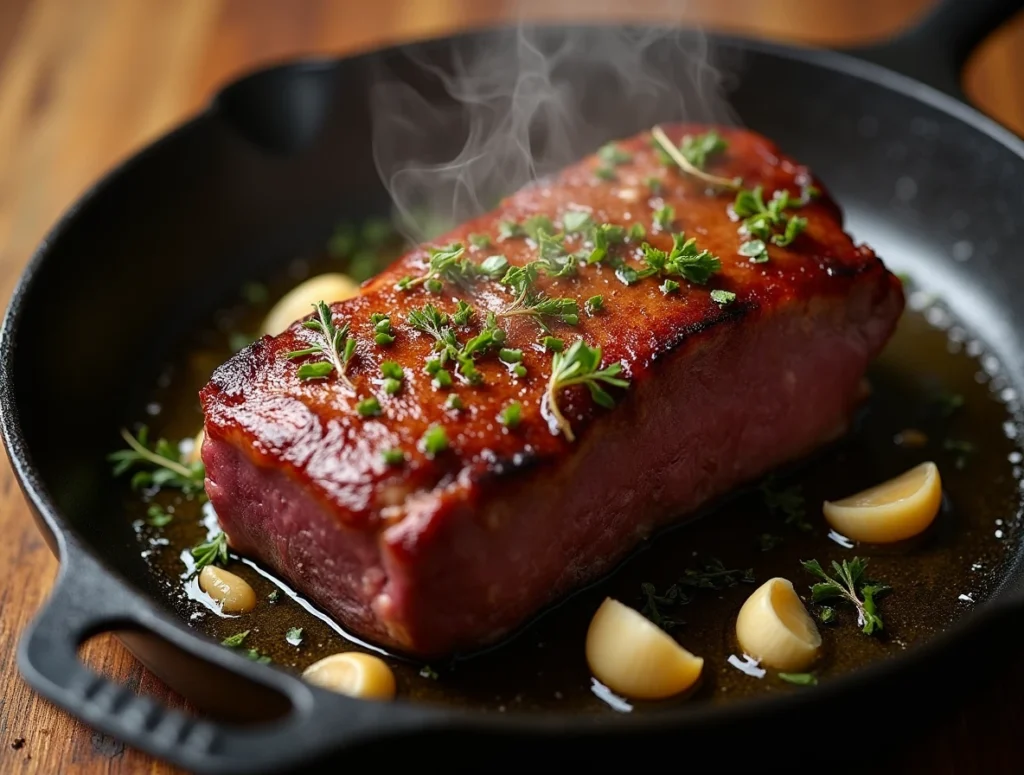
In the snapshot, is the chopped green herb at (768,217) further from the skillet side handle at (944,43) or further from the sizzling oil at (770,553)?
the skillet side handle at (944,43)

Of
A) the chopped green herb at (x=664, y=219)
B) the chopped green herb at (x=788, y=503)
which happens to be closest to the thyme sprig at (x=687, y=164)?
the chopped green herb at (x=664, y=219)

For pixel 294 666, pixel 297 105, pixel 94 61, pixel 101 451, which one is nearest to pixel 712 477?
pixel 294 666

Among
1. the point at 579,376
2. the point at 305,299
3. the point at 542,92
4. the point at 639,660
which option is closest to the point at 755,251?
the point at 579,376

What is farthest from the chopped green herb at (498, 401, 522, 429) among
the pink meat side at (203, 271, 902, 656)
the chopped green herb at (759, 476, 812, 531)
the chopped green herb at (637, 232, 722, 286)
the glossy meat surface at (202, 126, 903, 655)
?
the chopped green herb at (759, 476, 812, 531)

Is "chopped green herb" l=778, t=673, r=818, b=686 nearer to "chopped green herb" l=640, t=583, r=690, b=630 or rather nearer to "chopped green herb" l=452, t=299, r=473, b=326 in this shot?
"chopped green herb" l=640, t=583, r=690, b=630

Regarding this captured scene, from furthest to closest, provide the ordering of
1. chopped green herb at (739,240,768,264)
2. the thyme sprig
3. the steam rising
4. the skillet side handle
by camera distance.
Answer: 1. the steam rising
2. the skillet side handle
3. the thyme sprig
4. chopped green herb at (739,240,768,264)

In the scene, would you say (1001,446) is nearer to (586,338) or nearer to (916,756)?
(916,756)
